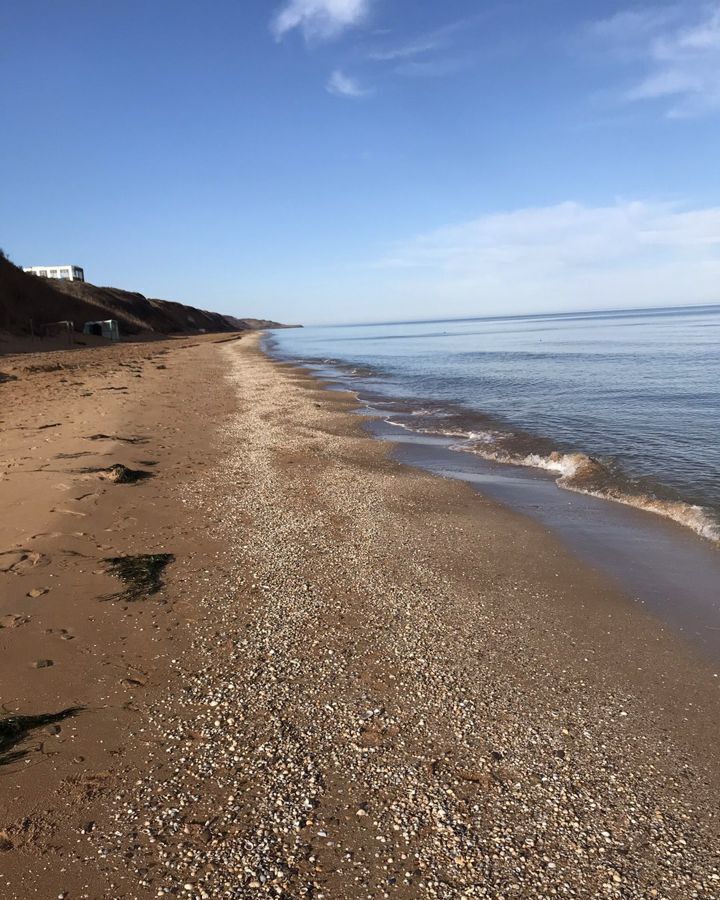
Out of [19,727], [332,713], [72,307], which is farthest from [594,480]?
[72,307]

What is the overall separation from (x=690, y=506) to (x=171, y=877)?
841 cm

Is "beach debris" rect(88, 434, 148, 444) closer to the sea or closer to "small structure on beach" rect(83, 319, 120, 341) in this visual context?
the sea

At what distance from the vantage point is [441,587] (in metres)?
5.61

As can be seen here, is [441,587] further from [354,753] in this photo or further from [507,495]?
[507,495]

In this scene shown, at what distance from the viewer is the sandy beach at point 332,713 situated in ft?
8.57

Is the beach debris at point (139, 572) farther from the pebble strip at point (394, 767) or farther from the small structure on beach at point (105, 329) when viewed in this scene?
the small structure on beach at point (105, 329)

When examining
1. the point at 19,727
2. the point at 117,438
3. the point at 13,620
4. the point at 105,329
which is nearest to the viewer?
the point at 19,727

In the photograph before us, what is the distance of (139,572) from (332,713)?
9.59 ft

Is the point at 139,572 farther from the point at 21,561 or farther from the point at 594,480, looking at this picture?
the point at 594,480

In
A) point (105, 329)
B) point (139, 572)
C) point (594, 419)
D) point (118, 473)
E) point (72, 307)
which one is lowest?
point (594, 419)

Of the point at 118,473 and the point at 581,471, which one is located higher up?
the point at 118,473

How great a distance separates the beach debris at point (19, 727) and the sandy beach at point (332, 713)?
0.05 feet

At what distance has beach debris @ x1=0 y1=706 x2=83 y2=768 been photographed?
3207 mm

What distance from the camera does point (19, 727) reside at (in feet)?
11.2
